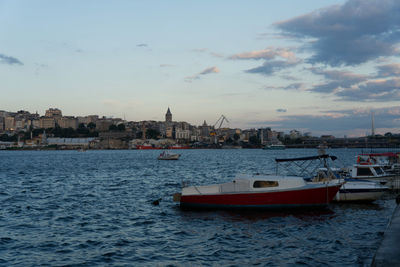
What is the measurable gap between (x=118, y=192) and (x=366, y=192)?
19.8 meters

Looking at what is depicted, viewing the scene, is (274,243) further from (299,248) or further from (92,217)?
(92,217)

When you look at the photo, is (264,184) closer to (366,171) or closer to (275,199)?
(275,199)

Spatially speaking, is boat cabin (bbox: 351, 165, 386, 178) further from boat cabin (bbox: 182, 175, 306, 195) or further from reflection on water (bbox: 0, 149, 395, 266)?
boat cabin (bbox: 182, 175, 306, 195)

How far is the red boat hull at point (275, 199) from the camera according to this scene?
78.4 ft

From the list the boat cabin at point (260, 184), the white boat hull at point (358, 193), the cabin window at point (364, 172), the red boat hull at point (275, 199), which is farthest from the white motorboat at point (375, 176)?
the boat cabin at point (260, 184)

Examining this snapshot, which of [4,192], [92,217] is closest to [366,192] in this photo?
[92,217]

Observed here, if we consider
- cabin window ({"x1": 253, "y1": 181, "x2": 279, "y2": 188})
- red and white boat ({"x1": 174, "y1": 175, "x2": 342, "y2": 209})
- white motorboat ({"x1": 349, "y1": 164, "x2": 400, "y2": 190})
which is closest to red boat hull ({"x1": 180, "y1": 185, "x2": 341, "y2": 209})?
red and white boat ({"x1": 174, "y1": 175, "x2": 342, "y2": 209})

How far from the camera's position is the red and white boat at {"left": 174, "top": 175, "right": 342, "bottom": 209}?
23.9m

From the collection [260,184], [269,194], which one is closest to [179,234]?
[260,184]

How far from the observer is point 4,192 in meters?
35.6

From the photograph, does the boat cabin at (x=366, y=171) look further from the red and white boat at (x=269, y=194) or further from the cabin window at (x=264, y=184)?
the cabin window at (x=264, y=184)

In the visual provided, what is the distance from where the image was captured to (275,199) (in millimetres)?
23938

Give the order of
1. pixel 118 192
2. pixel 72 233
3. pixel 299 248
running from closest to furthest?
pixel 299 248
pixel 72 233
pixel 118 192

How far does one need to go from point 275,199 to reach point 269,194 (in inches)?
18.4
